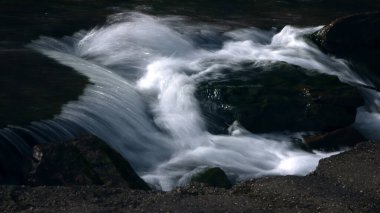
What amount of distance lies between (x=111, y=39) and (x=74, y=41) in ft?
2.03

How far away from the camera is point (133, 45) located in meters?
13.0

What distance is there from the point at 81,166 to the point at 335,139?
3869 mm

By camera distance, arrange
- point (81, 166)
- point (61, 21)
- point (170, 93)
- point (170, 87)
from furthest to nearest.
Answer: point (61, 21) → point (170, 87) → point (170, 93) → point (81, 166)

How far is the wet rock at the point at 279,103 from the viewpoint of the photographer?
10609mm

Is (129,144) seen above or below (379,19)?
below

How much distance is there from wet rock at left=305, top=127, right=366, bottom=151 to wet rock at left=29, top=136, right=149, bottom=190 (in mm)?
3031

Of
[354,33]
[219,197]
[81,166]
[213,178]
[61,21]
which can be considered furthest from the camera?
[61,21]

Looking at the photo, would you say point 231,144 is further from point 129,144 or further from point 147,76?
point 147,76

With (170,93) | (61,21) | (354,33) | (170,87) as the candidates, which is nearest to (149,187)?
(170,93)

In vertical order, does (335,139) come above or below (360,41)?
below

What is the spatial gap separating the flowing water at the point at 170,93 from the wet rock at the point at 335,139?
9.1 inches

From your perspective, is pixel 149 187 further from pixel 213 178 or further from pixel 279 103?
pixel 279 103

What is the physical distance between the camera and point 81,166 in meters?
7.50

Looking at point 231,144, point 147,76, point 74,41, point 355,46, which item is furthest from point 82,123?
point 355,46
